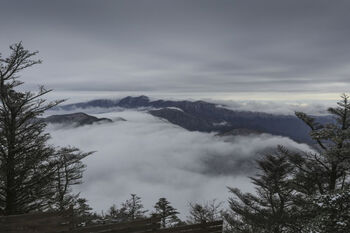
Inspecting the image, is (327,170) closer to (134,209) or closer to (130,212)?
(130,212)

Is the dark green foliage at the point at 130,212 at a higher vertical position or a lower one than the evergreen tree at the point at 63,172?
lower

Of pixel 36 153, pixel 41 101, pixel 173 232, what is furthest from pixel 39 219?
pixel 41 101

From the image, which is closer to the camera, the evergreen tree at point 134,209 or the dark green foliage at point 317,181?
the dark green foliage at point 317,181

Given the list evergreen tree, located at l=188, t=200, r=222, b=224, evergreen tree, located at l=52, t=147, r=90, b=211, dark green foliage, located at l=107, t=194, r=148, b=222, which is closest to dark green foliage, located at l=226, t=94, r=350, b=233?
evergreen tree, located at l=188, t=200, r=222, b=224

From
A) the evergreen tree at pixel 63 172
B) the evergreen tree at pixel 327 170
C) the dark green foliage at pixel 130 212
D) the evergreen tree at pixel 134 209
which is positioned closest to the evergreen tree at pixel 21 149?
the evergreen tree at pixel 63 172

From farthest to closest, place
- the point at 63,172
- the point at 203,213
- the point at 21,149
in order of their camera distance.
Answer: the point at 203,213 < the point at 63,172 < the point at 21,149

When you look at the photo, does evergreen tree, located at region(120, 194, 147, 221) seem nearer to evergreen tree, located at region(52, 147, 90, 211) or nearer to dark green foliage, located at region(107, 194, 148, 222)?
dark green foliage, located at region(107, 194, 148, 222)

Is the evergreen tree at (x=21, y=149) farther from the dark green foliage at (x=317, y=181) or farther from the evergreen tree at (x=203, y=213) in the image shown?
the evergreen tree at (x=203, y=213)

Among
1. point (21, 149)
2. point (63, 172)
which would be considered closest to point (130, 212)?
point (63, 172)
